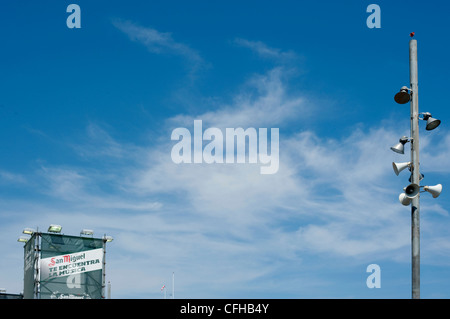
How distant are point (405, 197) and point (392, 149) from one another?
1084mm

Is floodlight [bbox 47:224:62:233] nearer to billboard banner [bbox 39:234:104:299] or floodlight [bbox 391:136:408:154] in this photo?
billboard banner [bbox 39:234:104:299]

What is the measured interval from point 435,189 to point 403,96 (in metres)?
1.96

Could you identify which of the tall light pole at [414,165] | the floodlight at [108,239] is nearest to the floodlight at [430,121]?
the tall light pole at [414,165]

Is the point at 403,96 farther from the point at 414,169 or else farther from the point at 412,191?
the point at 412,191

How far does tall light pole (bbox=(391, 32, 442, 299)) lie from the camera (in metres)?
10.3

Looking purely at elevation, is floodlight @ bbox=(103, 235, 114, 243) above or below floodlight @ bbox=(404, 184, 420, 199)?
below

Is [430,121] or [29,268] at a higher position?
[430,121]

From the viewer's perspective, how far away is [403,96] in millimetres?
11086

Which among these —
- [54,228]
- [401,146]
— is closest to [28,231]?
[54,228]

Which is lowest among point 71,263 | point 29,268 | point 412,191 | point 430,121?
point 29,268

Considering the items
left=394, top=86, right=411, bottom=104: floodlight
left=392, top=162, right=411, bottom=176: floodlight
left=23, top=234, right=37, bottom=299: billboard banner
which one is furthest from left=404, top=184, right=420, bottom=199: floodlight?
left=23, top=234, right=37, bottom=299: billboard banner
